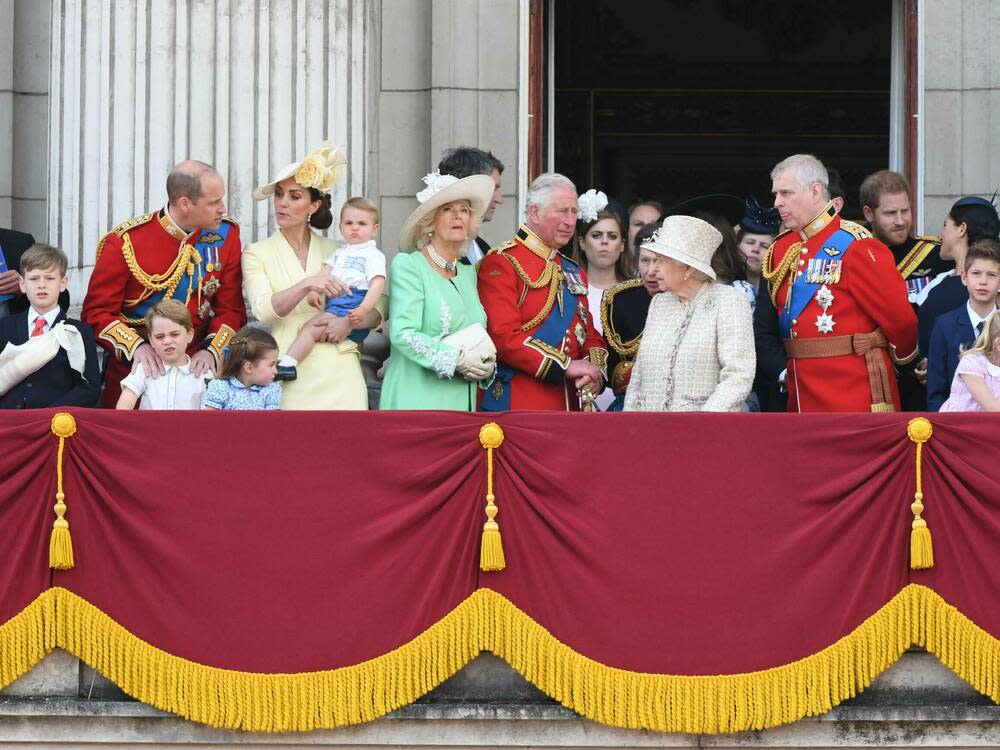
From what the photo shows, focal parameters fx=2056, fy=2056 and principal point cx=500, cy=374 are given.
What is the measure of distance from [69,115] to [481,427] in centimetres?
416

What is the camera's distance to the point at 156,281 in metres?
9.02

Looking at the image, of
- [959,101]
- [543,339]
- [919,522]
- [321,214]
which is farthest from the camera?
[959,101]

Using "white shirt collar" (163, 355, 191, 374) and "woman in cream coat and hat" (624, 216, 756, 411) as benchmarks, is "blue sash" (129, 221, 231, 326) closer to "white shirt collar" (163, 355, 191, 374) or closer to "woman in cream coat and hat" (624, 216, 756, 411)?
"white shirt collar" (163, 355, 191, 374)

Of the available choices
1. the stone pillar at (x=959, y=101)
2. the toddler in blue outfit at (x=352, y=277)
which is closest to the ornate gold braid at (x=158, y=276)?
the toddler in blue outfit at (x=352, y=277)

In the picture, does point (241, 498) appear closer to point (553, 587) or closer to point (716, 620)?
point (553, 587)

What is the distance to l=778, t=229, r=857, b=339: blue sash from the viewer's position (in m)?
8.78

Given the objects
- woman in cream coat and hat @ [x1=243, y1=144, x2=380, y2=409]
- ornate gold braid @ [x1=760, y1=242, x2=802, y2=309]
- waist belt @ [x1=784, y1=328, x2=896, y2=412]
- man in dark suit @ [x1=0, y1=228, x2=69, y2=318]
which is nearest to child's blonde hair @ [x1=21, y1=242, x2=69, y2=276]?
man in dark suit @ [x1=0, y1=228, x2=69, y2=318]

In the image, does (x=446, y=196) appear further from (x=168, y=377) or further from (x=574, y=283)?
(x=168, y=377)

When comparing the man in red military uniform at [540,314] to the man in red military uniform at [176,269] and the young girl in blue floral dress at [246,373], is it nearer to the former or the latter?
the young girl in blue floral dress at [246,373]

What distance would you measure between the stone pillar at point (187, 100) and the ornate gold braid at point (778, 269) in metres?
2.78

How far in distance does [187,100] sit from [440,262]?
2.80 metres

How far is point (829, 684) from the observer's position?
7672mm

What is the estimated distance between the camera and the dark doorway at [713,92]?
17234mm

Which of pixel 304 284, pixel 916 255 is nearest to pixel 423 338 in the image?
pixel 304 284
